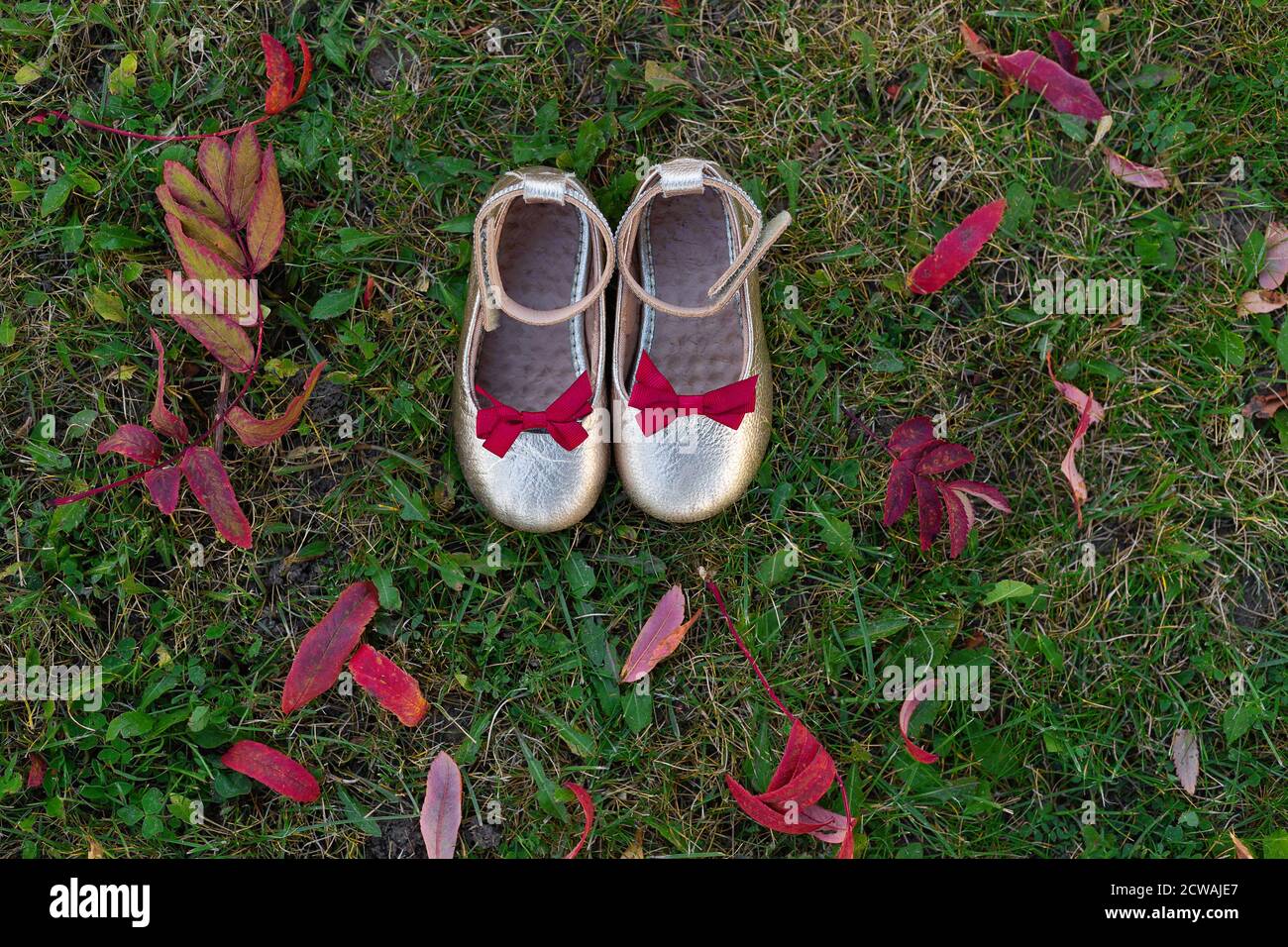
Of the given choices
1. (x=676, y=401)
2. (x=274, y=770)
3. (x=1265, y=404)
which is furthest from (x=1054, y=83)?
(x=274, y=770)

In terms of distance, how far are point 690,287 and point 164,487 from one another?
117 cm

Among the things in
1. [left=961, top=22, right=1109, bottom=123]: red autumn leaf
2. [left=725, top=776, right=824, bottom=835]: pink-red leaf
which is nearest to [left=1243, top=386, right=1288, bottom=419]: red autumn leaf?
[left=961, top=22, right=1109, bottom=123]: red autumn leaf

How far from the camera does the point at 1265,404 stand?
82.0 inches

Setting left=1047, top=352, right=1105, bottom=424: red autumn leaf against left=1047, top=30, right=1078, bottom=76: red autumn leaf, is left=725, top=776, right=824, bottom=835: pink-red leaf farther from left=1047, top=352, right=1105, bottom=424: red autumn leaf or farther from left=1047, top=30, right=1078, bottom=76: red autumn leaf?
left=1047, top=30, right=1078, bottom=76: red autumn leaf

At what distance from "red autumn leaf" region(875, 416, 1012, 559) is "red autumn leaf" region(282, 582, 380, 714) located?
114 cm

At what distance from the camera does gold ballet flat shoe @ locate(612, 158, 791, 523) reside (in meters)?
1.81

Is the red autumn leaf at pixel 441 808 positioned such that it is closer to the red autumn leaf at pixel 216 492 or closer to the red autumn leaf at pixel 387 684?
the red autumn leaf at pixel 387 684

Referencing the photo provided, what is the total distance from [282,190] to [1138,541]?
2.07m

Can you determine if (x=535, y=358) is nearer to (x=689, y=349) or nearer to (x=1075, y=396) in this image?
(x=689, y=349)

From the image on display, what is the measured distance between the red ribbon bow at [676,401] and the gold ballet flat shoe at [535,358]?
3.9 inches

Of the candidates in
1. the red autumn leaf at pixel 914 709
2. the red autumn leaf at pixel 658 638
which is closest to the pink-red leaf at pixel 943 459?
the red autumn leaf at pixel 914 709

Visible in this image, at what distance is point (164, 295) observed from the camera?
1.97m
